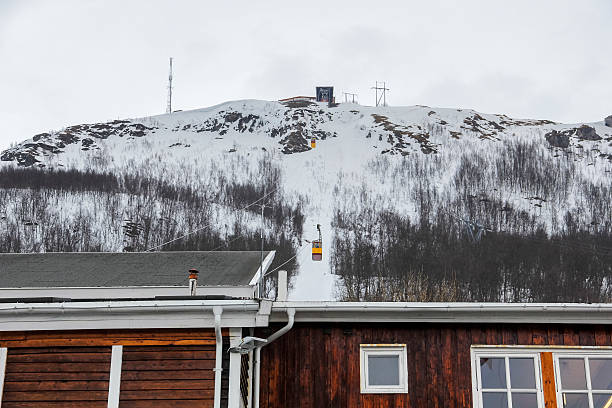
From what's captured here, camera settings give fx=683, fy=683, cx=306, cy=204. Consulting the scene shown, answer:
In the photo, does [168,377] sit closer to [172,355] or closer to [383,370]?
[172,355]

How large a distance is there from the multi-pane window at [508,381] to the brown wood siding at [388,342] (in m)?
0.15

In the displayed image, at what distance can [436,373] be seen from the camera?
8.61 meters

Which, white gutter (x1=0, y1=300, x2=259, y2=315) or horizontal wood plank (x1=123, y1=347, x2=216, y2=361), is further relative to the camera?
horizontal wood plank (x1=123, y1=347, x2=216, y2=361)

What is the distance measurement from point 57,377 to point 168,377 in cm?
130

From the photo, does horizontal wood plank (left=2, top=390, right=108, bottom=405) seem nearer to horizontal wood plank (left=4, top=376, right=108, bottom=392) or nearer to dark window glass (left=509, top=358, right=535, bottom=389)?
horizontal wood plank (left=4, top=376, right=108, bottom=392)

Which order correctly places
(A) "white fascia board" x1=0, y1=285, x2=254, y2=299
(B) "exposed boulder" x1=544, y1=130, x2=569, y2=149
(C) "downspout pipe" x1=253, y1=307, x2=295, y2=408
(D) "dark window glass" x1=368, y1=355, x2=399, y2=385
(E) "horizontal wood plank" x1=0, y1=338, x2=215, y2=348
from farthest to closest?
(B) "exposed boulder" x1=544, y1=130, x2=569, y2=149 → (A) "white fascia board" x1=0, y1=285, x2=254, y2=299 → (D) "dark window glass" x1=368, y1=355, x2=399, y2=385 → (C) "downspout pipe" x1=253, y1=307, x2=295, y2=408 → (E) "horizontal wood plank" x1=0, y1=338, x2=215, y2=348

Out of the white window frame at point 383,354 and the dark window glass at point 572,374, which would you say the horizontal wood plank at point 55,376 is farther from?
the dark window glass at point 572,374

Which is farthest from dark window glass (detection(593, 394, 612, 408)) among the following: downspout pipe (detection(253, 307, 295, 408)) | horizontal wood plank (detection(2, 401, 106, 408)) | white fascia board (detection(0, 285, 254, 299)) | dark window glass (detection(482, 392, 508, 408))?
white fascia board (detection(0, 285, 254, 299))

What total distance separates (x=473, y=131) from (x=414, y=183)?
4370cm

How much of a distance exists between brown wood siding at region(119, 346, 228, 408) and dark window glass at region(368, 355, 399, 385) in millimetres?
1934

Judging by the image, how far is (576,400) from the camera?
845 cm

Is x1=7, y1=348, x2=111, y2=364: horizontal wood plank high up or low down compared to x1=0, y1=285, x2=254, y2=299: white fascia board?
down

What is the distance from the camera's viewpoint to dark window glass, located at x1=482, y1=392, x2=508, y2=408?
27.8 ft

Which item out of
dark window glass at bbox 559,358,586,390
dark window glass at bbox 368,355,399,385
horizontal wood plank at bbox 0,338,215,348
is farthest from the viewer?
dark window glass at bbox 368,355,399,385
